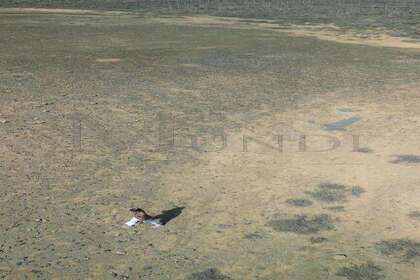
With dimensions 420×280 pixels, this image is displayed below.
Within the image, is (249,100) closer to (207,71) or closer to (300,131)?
(300,131)

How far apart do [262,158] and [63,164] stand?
140cm

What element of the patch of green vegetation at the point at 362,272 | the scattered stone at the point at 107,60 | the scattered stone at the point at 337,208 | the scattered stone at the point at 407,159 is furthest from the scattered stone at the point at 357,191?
the scattered stone at the point at 107,60

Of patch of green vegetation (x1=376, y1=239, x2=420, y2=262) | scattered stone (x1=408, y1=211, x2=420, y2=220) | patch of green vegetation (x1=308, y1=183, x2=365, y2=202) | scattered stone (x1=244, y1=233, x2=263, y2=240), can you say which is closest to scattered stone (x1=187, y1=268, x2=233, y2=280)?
scattered stone (x1=244, y1=233, x2=263, y2=240)

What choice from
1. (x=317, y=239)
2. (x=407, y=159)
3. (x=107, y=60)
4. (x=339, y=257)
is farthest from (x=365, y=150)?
(x=107, y=60)

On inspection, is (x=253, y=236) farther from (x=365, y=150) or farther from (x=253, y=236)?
(x=365, y=150)

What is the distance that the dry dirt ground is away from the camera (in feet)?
11.7

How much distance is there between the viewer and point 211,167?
4988 mm

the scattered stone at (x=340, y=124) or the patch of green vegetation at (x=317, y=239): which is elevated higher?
the scattered stone at (x=340, y=124)

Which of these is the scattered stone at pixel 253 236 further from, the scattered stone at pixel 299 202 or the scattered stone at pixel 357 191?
the scattered stone at pixel 357 191

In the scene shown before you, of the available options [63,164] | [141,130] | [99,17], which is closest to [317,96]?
[141,130]

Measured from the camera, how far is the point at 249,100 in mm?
7125

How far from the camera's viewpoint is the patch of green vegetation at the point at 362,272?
11.0 feet

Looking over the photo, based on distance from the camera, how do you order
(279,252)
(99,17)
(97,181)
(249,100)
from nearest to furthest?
(279,252) < (97,181) < (249,100) < (99,17)

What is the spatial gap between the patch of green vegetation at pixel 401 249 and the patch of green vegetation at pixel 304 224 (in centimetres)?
32
